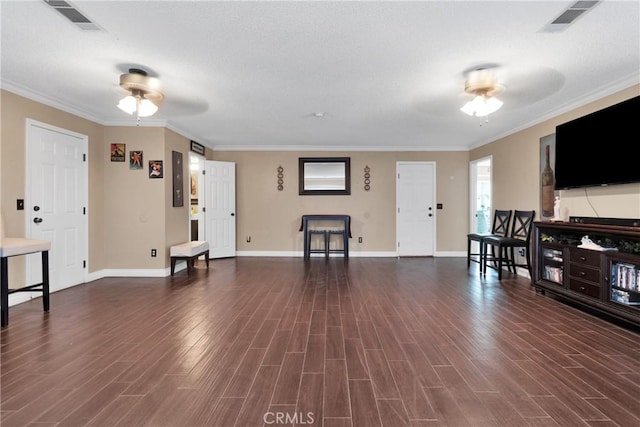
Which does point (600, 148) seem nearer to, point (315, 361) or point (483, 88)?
point (483, 88)

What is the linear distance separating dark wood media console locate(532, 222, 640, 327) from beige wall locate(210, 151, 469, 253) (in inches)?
110

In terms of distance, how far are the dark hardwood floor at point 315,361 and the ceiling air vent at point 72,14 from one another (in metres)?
2.36

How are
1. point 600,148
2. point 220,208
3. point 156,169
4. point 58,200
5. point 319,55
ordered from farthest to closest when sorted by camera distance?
1. point 220,208
2. point 156,169
3. point 58,200
4. point 600,148
5. point 319,55

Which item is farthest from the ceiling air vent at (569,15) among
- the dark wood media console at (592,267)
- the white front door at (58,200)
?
the white front door at (58,200)

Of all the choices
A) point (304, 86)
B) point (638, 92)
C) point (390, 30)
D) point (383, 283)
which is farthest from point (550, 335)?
→ point (304, 86)

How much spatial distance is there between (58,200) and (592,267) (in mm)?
6073

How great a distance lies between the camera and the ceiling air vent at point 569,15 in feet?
6.31

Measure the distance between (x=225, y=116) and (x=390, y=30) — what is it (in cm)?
284

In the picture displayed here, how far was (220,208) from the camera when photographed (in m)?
6.07

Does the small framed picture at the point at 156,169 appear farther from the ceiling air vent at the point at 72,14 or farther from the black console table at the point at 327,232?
the black console table at the point at 327,232

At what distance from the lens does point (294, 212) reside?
6.48 m

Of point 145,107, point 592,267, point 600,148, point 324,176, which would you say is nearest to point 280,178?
point 324,176

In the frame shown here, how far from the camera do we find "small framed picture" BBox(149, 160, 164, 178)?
Result: 453 centimetres

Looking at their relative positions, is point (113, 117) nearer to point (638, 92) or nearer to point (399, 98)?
point (399, 98)
